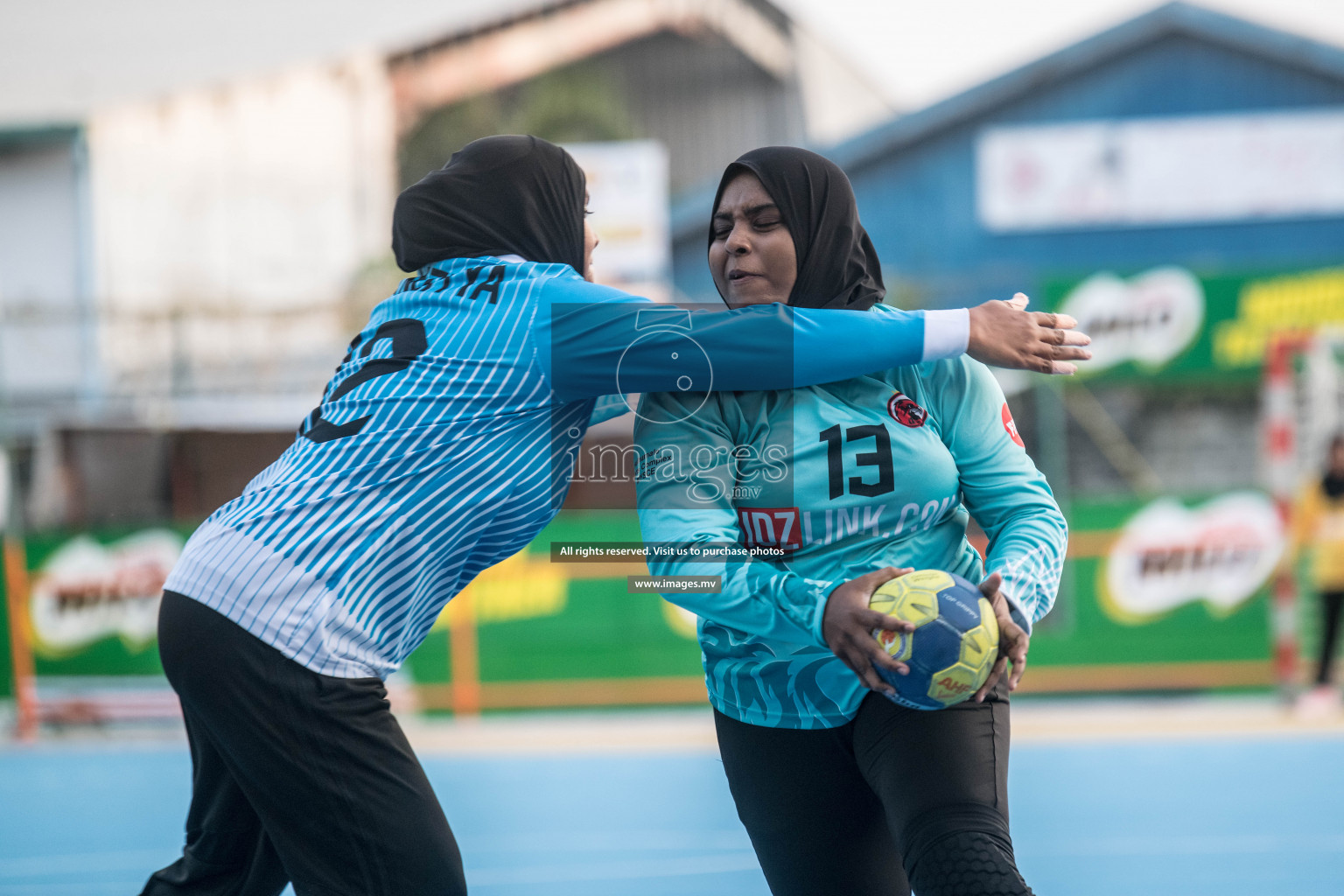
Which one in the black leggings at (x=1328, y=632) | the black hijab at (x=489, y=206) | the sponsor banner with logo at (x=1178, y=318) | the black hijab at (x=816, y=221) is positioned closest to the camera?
the black hijab at (x=489, y=206)

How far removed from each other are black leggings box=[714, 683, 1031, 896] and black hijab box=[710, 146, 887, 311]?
81 centimetres

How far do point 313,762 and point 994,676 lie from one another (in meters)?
1.18

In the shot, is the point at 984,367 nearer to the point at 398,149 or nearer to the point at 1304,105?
the point at 1304,105

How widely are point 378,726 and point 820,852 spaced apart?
840mm

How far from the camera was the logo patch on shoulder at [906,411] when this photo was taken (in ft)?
7.63

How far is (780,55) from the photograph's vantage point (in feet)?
68.8

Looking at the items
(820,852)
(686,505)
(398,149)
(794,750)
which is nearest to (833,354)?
(686,505)

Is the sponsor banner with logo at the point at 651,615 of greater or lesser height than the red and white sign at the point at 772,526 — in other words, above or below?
below

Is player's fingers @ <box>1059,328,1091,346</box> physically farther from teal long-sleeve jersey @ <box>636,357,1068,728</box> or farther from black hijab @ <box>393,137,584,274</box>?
black hijab @ <box>393,137,584,274</box>

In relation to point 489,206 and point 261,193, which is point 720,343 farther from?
point 261,193

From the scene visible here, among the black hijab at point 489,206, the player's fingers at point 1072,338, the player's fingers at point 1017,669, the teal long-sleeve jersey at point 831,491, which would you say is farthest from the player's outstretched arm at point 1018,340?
the black hijab at point 489,206

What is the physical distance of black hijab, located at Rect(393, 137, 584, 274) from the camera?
2355 millimetres

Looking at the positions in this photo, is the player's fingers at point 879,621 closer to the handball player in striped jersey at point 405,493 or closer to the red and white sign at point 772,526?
the red and white sign at point 772,526

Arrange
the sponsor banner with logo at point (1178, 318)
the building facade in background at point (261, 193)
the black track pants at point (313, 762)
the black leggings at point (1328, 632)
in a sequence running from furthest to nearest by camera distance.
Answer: the sponsor banner with logo at point (1178, 318) < the building facade in background at point (261, 193) < the black leggings at point (1328, 632) < the black track pants at point (313, 762)
